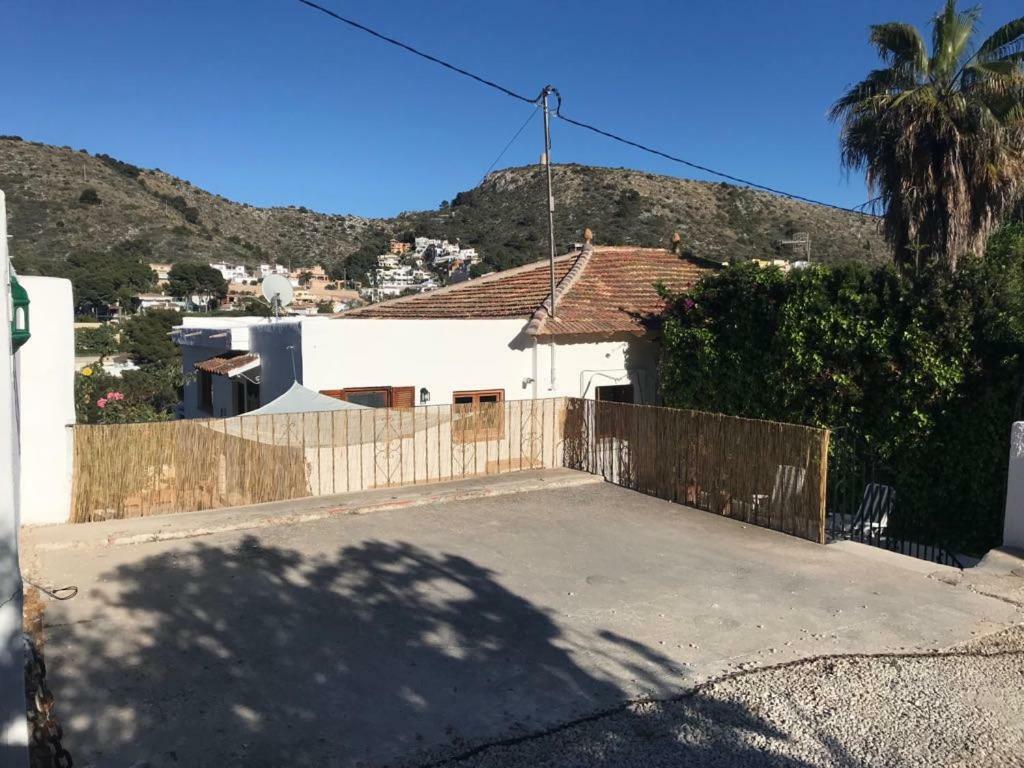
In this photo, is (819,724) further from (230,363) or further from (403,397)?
(230,363)

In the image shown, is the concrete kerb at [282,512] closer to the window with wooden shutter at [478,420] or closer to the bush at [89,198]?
the window with wooden shutter at [478,420]

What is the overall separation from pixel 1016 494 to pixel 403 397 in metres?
9.26

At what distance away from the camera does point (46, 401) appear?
970 centimetres

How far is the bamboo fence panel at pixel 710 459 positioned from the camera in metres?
9.85

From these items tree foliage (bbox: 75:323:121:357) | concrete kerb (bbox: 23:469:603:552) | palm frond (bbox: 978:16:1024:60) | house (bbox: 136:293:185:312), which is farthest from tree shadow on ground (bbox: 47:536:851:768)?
house (bbox: 136:293:185:312)

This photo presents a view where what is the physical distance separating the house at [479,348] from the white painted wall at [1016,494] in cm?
767

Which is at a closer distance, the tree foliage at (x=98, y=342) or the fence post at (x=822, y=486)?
the fence post at (x=822, y=486)

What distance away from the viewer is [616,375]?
622 inches

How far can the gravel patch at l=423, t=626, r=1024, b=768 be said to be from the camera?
15.0 ft

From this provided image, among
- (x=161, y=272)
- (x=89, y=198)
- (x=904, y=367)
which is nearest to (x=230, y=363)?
(x=904, y=367)

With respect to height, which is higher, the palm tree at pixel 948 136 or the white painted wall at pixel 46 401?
the palm tree at pixel 948 136

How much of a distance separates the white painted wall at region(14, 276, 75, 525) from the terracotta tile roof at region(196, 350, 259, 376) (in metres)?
4.64

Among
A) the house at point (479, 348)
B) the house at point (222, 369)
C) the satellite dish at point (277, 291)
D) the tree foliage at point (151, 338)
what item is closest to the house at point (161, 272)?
the tree foliage at point (151, 338)

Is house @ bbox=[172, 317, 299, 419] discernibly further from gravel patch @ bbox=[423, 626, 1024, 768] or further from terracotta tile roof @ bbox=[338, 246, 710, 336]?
gravel patch @ bbox=[423, 626, 1024, 768]
